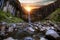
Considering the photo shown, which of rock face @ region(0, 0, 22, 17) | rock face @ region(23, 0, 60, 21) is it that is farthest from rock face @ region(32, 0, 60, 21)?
rock face @ region(0, 0, 22, 17)

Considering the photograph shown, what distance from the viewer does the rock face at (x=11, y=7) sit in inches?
208

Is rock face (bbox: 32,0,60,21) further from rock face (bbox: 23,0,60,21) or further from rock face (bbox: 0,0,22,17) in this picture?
rock face (bbox: 0,0,22,17)

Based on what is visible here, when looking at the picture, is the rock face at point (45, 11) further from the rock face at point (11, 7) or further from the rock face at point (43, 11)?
the rock face at point (11, 7)

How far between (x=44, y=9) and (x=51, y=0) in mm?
629

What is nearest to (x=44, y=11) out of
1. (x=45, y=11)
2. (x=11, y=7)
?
(x=45, y=11)

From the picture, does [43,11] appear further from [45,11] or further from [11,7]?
[11,7]

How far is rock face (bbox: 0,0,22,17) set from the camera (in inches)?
208

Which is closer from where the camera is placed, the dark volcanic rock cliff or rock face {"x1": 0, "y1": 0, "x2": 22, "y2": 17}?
rock face {"x1": 0, "y1": 0, "x2": 22, "y2": 17}

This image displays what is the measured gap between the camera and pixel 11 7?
5.50 m

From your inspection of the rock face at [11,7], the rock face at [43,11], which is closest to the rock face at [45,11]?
the rock face at [43,11]

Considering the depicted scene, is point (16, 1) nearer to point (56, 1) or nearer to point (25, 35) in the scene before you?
point (56, 1)

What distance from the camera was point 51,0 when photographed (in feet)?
21.4

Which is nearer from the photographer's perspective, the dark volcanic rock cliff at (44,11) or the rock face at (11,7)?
Result: the rock face at (11,7)

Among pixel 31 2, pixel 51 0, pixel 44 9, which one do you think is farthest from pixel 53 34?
pixel 31 2
